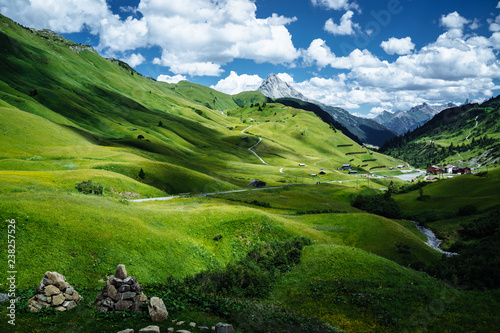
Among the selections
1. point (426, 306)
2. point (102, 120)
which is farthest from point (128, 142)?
point (426, 306)

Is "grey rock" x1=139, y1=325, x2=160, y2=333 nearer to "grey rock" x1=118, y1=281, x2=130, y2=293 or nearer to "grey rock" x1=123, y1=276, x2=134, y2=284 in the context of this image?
"grey rock" x1=118, y1=281, x2=130, y2=293

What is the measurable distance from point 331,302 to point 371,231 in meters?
44.4

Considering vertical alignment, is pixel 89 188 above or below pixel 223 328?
above

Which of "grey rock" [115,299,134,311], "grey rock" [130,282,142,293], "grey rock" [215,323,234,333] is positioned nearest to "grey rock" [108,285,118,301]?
"grey rock" [115,299,134,311]

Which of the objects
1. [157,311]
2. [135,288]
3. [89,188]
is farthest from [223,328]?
[89,188]

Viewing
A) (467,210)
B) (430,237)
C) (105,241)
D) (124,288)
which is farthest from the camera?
(467,210)

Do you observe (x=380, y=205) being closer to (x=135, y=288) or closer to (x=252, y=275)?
(x=252, y=275)

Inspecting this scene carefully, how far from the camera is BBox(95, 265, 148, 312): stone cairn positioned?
19484mm

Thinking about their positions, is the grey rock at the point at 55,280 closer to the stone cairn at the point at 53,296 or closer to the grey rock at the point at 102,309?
the stone cairn at the point at 53,296

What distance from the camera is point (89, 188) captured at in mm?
61938

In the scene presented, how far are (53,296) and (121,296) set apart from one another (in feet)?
14.8

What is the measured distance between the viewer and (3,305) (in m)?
18.2

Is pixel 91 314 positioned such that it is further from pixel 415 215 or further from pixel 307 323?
pixel 415 215

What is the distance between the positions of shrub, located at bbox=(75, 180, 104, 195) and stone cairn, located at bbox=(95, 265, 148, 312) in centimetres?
4793
